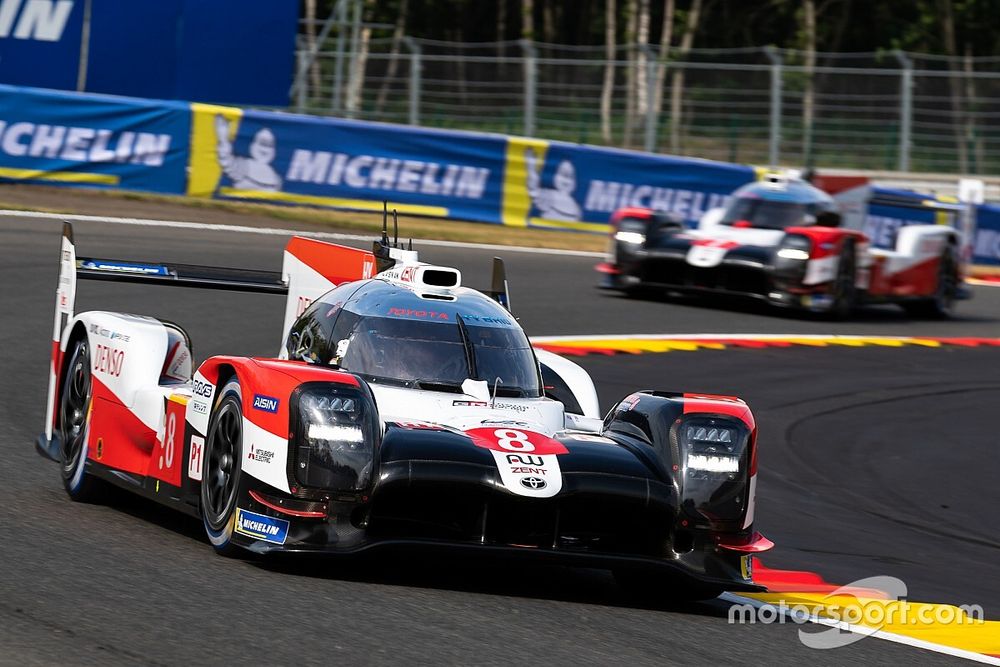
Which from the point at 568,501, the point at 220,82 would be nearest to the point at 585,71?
the point at 220,82

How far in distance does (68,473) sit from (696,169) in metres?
16.2

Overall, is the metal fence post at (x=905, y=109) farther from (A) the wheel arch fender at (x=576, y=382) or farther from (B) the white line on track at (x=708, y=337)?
(A) the wheel arch fender at (x=576, y=382)

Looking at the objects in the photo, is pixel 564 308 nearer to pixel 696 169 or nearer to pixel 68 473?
pixel 696 169

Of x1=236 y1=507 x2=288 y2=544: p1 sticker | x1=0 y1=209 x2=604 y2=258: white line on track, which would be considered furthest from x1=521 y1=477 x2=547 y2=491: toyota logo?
x1=0 y1=209 x2=604 y2=258: white line on track

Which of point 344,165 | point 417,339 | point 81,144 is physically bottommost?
point 417,339

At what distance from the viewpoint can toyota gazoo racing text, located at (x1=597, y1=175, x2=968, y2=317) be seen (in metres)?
16.1

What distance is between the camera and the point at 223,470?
18.9 feet

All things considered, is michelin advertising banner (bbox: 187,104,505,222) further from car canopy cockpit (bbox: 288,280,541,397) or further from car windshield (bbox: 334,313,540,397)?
car windshield (bbox: 334,313,540,397)

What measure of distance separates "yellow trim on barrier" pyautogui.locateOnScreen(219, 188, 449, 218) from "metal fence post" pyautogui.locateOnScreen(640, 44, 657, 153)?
5.00 m

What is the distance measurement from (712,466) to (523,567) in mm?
926

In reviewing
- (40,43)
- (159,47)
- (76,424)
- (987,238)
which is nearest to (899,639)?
(76,424)

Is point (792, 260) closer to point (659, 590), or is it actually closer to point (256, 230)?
point (256, 230)

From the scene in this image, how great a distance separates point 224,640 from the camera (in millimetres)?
4480

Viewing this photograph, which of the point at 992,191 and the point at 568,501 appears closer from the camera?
Answer: the point at 568,501
